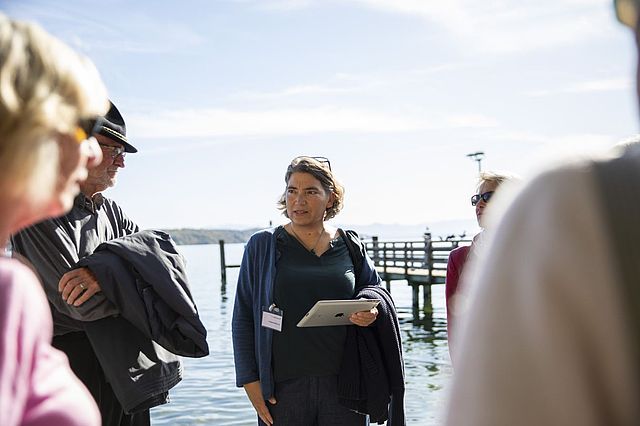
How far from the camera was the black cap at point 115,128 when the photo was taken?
3152 mm

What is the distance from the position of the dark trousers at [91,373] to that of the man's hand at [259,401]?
0.91 m

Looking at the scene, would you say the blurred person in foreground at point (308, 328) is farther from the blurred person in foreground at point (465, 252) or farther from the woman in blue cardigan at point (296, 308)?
the blurred person in foreground at point (465, 252)

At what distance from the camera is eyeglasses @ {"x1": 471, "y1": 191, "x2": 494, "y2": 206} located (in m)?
4.21

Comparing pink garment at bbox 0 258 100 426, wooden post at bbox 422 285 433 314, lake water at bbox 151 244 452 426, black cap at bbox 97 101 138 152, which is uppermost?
black cap at bbox 97 101 138 152

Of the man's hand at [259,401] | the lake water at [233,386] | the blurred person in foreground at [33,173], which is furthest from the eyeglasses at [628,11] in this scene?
the lake water at [233,386]

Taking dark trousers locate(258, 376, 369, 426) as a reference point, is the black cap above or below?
above

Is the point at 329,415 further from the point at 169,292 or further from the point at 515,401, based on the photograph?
the point at 515,401

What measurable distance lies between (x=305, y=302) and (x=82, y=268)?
4.35ft

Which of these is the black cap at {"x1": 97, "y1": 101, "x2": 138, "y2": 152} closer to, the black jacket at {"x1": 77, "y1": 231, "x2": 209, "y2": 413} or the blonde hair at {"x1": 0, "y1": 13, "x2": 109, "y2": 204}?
the black jacket at {"x1": 77, "y1": 231, "x2": 209, "y2": 413}

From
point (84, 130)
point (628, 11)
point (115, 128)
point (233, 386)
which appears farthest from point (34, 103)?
point (233, 386)

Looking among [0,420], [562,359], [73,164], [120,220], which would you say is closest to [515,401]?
[562,359]

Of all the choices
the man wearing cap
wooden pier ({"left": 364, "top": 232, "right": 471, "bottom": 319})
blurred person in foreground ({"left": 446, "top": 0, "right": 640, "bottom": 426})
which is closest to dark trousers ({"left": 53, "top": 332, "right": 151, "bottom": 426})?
the man wearing cap

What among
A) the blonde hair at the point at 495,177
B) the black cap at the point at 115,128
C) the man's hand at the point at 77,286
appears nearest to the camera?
the man's hand at the point at 77,286

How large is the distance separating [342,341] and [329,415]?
38cm
